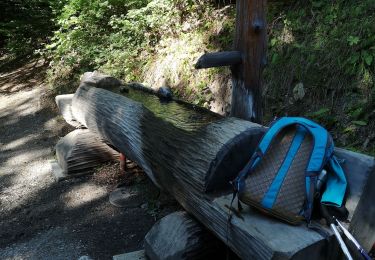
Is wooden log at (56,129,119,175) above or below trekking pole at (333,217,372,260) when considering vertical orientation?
below

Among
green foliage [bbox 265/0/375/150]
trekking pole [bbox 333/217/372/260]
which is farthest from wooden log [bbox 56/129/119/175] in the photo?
trekking pole [bbox 333/217/372/260]

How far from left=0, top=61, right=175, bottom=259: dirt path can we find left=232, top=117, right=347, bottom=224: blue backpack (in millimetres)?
1794

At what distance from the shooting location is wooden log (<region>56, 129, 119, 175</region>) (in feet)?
18.3

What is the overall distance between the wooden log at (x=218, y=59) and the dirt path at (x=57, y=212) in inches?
70.6

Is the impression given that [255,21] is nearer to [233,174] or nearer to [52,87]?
[233,174]

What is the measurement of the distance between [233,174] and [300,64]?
2.83 metres

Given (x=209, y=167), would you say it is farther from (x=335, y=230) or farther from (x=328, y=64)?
(x=328, y=64)

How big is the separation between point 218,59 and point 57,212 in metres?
2.65

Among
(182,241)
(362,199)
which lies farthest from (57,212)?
(362,199)

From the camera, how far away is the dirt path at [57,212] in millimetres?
3959

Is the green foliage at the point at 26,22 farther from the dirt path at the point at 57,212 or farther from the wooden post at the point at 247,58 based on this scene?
the wooden post at the point at 247,58

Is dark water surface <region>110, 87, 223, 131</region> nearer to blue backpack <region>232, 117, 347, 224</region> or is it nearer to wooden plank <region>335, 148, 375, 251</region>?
blue backpack <region>232, 117, 347, 224</region>

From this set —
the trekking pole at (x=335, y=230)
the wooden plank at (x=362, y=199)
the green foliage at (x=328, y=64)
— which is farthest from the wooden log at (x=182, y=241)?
the green foliage at (x=328, y=64)

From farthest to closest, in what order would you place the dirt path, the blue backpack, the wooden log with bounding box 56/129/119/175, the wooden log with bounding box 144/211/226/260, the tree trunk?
the wooden log with bounding box 56/129/119/175 → the dirt path → the wooden log with bounding box 144/211/226/260 → the blue backpack → the tree trunk
